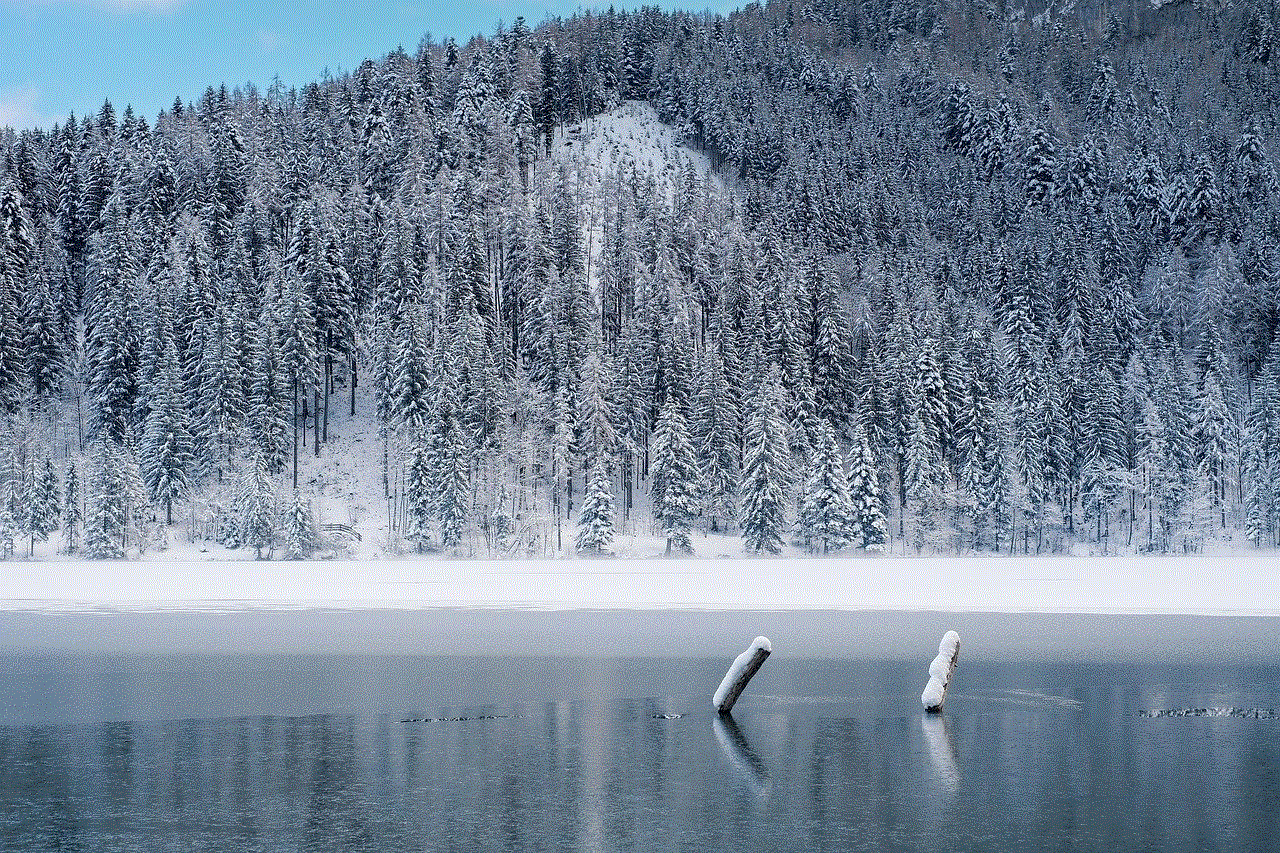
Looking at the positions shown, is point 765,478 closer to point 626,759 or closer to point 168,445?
point 168,445

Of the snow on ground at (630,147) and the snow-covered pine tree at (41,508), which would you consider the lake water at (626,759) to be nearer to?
the snow-covered pine tree at (41,508)

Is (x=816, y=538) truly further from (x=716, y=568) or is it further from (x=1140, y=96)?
(x=1140, y=96)

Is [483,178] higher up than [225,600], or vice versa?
[483,178]

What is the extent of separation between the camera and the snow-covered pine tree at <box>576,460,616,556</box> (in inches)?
2886

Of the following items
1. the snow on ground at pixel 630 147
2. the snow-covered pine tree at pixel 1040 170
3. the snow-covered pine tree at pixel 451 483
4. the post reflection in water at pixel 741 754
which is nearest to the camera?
the post reflection in water at pixel 741 754

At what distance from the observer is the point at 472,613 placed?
37594 mm

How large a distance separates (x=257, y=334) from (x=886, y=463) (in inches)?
1929

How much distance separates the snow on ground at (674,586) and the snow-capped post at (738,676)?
784 inches

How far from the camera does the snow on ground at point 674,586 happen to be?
40969 mm

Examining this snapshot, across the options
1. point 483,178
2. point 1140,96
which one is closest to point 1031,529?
point 483,178

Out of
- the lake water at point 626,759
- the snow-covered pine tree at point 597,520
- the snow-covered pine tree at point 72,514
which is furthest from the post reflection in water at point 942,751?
the snow-covered pine tree at point 72,514

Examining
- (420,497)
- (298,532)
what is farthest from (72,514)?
(420,497)

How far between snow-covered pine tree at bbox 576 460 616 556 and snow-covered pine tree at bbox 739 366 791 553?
9.00 meters

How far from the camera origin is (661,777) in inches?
585
